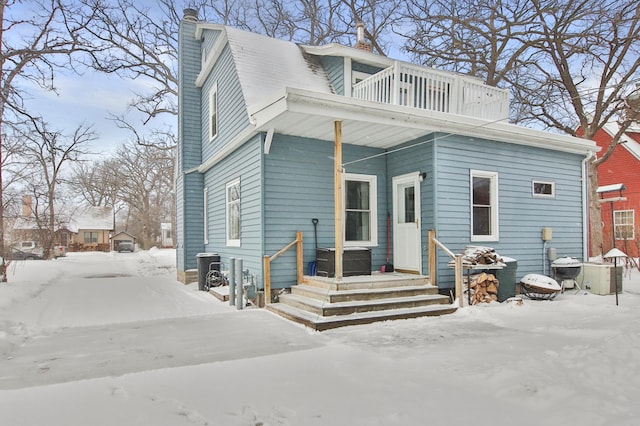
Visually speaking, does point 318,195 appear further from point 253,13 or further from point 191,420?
point 253,13

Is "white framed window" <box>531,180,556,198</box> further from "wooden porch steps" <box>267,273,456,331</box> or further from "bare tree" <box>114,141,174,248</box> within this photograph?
"bare tree" <box>114,141,174,248</box>

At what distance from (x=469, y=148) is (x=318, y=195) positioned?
3.05m

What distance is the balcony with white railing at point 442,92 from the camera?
7.91 m

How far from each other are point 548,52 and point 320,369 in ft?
56.7

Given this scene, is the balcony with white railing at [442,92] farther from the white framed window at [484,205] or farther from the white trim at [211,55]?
the white trim at [211,55]

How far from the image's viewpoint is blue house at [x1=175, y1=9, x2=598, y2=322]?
7.21 meters

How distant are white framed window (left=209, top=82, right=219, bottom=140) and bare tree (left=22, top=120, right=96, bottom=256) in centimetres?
364

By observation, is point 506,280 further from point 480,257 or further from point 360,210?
point 360,210

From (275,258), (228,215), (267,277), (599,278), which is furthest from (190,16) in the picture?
(599,278)

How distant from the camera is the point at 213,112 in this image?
36.0ft

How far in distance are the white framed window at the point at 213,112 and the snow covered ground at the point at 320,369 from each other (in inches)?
220

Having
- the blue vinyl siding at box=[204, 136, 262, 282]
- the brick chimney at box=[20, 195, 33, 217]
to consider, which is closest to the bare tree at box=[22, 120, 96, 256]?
the brick chimney at box=[20, 195, 33, 217]

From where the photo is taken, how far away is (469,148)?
790 cm

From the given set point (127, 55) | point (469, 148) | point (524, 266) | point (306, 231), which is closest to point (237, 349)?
point (306, 231)
